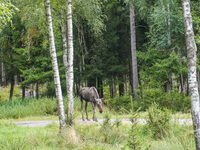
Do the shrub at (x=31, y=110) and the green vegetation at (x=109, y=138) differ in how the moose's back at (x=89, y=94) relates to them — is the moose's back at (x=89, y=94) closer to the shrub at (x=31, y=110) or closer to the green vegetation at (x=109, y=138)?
the green vegetation at (x=109, y=138)

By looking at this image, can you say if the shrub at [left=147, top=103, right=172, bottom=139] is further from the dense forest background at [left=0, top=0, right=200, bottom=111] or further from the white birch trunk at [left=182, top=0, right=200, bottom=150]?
the dense forest background at [left=0, top=0, right=200, bottom=111]

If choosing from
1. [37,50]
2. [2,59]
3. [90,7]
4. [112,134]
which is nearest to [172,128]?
[112,134]

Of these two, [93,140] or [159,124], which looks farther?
[159,124]

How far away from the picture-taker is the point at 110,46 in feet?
85.8

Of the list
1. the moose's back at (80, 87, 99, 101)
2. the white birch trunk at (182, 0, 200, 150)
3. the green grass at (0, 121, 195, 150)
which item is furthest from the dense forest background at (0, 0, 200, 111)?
the white birch trunk at (182, 0, 200, 150)

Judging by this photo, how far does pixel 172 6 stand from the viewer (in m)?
19.2

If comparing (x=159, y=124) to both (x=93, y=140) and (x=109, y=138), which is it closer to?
(x=109, y=138)

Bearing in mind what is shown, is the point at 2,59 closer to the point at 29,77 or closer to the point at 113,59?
the point at 29,77

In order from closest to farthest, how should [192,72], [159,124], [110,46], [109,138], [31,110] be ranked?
[192,72]
[109,138]
[159,124]
[31,110]
[110,46]

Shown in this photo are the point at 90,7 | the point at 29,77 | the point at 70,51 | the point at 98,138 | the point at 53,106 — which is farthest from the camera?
the point at 29,77

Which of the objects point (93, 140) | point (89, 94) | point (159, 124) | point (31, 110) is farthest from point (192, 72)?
→ point (31, 110)

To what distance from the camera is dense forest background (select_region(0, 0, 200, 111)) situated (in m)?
18.3

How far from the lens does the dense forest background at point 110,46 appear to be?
60.1ft

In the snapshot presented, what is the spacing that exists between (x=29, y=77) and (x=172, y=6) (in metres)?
12.3
